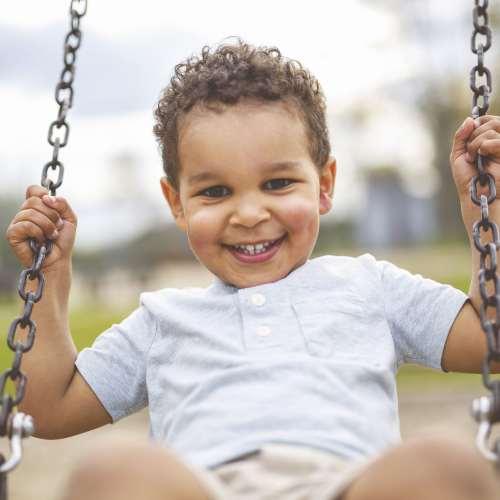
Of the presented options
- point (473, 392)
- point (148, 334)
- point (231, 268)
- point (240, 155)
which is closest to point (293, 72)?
point (240, 155)

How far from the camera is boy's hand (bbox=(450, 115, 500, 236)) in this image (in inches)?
82.4

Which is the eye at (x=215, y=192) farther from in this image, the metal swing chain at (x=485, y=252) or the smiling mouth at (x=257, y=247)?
the metal swing chain at (x=485, y=252)

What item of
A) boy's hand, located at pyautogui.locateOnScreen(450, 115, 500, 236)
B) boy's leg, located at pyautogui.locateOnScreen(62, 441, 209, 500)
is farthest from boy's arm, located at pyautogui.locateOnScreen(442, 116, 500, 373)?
boy's leg, located at pyautogui.locateOnScreen(62, 441, 209, 500)

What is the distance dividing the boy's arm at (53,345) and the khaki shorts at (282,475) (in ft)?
1.87

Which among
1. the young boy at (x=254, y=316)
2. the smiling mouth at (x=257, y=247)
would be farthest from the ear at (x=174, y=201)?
the smiling mouth at (x=257, y=247)

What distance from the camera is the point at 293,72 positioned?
2.30 meters

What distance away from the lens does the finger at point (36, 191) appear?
7.39 feet

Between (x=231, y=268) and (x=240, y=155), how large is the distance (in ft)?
0.88

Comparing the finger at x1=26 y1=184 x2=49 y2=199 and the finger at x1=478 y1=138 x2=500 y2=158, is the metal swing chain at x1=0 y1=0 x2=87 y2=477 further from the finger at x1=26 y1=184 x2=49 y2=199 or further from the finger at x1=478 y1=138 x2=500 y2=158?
the finger at x1=478 y1=138 x2=500 y2=158

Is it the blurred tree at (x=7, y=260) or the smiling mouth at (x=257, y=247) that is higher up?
the smiling mouth at (x=257, y=247)

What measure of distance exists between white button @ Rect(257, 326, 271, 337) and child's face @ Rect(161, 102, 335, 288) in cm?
18

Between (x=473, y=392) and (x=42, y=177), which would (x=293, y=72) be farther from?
(x=473, y=392)

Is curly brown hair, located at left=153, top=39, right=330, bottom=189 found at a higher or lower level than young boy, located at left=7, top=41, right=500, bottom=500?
higher

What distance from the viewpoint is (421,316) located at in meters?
2.05
